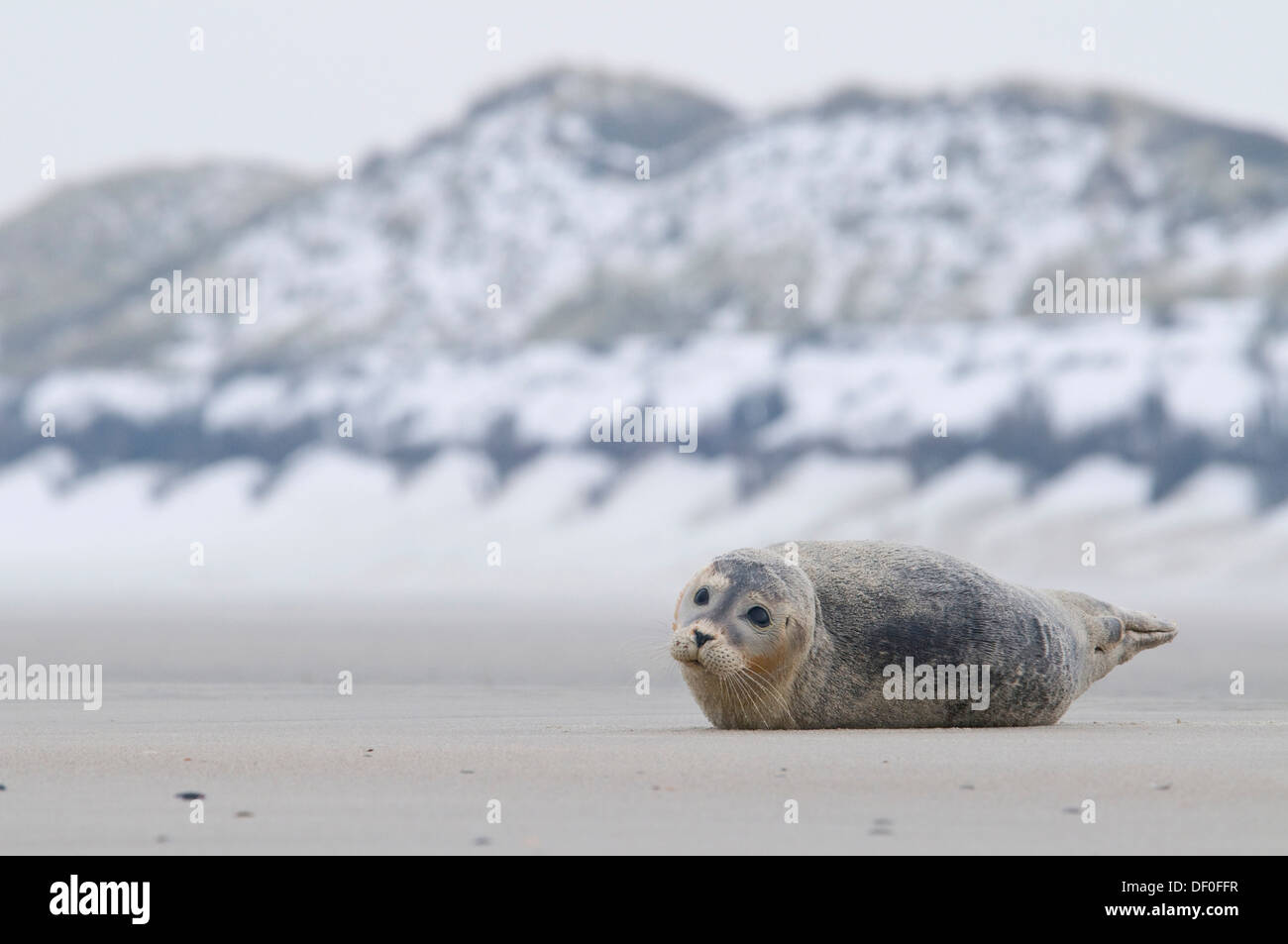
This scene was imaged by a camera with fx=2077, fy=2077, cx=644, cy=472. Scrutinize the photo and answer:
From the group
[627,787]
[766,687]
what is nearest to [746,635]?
[766,687]

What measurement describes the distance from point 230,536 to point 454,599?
38.4 metres

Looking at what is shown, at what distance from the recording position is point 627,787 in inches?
391

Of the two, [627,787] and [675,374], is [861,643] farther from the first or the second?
[675,374]

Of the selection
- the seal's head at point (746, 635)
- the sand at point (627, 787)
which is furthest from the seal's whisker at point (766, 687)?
the sand at point (627, 787)

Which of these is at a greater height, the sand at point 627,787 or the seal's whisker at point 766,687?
the seal's whisker at point 766,687

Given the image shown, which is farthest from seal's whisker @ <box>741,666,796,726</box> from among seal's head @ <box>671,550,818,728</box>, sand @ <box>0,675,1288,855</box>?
sand @ <box>0,675,1288,855</box>

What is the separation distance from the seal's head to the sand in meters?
0.33

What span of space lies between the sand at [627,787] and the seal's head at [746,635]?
0.33 meters

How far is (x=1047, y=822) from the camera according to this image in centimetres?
888

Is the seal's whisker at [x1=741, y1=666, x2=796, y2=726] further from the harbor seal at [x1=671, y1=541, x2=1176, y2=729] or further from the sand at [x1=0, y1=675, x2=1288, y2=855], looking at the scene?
the sand at [x1=0, y1=675, x2=1288, y2=855]

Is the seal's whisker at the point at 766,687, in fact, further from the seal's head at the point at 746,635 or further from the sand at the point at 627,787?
the sand at the point at 627,787

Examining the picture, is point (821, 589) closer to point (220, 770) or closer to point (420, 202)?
point (220, 770)

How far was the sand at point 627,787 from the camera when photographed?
8.47 metres

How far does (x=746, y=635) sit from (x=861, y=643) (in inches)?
33.9
